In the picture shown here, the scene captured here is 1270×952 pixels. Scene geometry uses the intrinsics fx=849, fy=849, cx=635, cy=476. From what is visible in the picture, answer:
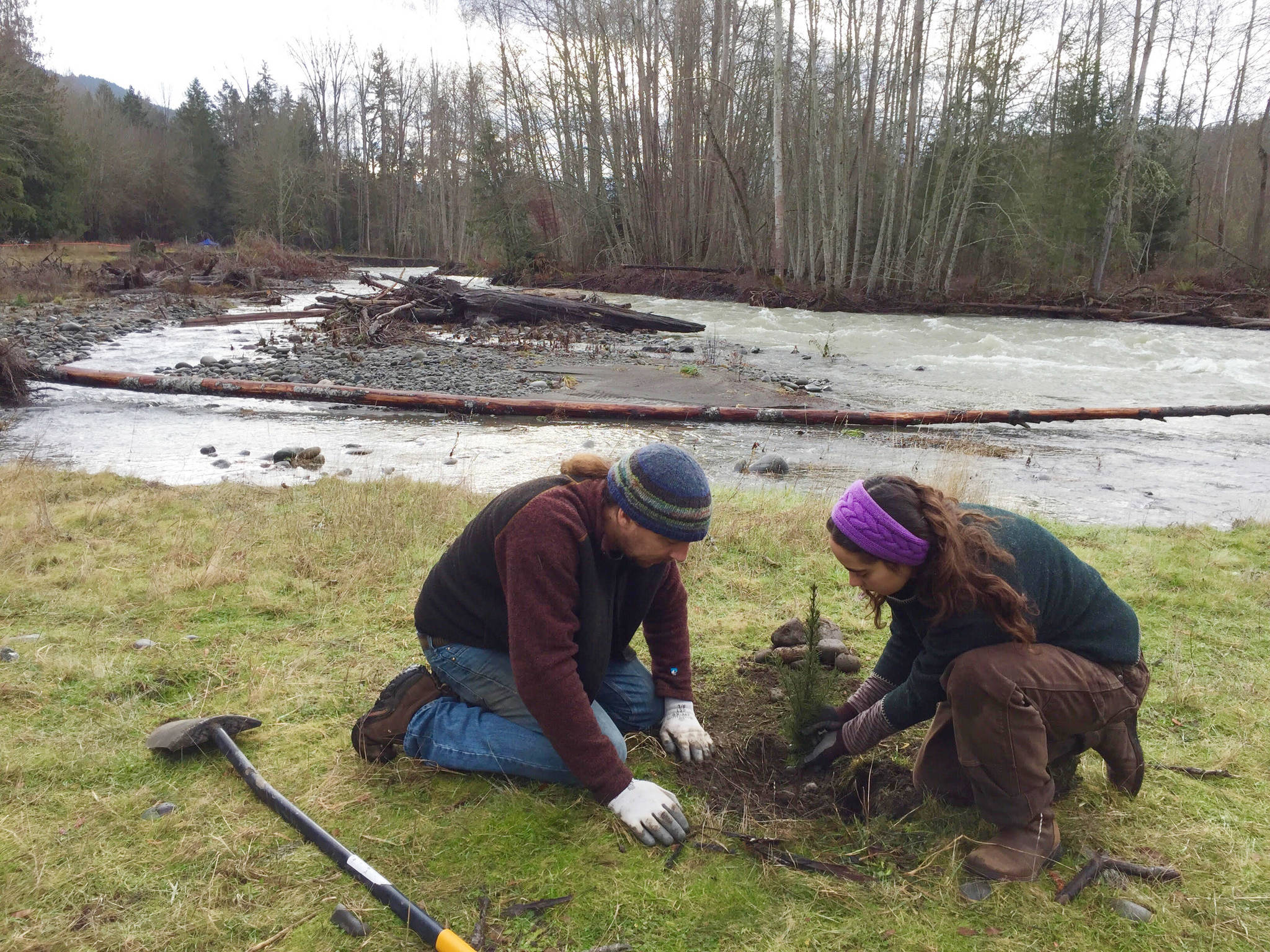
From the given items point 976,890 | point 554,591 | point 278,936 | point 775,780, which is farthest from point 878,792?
point 278,936

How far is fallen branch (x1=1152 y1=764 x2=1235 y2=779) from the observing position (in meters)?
2.66

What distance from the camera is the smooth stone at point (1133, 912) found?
205 centimetres

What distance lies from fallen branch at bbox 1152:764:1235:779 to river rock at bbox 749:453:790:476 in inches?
188

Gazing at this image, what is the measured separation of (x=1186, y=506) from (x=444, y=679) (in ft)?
20.9

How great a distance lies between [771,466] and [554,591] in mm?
5454

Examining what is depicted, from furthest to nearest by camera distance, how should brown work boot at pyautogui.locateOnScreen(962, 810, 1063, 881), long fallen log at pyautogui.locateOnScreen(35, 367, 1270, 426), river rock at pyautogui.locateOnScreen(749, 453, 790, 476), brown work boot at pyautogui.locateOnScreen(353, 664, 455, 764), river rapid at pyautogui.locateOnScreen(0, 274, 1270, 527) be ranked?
long fallen log at pyautogui.locateOnScreen(35, 367, 1270, 426)
river rock at pyautogui.locateOnScreen(749, 453, 790, 476)
river rapid at pyautogui.locateOnScreen(0, 274, 1270, 527)
brown work boot at pyautogui.locateOnScreen(353, 664, 455, 764)
brown work boot at pyautogui.locateOnScreen(962, 810, 1063, 881)

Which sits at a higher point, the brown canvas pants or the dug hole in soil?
the brown canvas pants

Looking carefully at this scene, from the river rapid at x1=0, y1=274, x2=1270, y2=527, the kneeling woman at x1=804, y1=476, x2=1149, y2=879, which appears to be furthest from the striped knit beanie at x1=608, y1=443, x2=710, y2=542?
the river rapid at x1=0, y1=274, x2=1270, y2=527

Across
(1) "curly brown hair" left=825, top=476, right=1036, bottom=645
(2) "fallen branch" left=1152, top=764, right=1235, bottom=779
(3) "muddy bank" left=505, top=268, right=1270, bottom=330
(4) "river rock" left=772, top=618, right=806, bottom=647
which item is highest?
(3) "muddy bank" left=505, top=268, right=1270, bottom=330

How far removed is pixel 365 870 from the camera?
2.14 meters

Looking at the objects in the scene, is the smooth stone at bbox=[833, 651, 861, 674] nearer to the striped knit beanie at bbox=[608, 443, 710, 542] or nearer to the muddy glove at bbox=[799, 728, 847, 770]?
the muddy glove at bbox=[799, 728, 847, 770]

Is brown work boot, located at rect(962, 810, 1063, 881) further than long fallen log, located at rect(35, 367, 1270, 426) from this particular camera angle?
No

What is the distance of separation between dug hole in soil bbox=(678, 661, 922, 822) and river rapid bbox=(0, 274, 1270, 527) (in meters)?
3.29

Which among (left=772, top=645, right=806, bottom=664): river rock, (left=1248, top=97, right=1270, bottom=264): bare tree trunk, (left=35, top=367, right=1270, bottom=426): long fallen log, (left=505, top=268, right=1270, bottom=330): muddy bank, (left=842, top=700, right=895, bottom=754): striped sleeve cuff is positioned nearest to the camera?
(left=842, top=700, right=895, bottom=754): striped sleeve cuff
